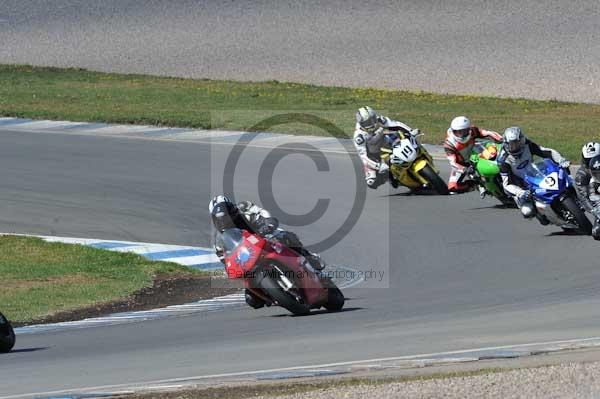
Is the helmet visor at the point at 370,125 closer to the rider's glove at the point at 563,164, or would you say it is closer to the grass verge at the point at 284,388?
the rider's glove at the point at 563,164

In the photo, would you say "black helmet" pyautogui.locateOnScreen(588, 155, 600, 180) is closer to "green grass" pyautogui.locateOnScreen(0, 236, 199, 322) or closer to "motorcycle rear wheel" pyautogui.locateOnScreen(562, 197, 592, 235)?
"motorcycle rear wheel" pyautogui.locateOnScreen(562, 197, 592, 235)

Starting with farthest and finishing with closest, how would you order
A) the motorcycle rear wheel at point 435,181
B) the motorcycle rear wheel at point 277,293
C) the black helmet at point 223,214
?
the motorcycle rear wheel at point 435,181 → the black helmet at point 223,214 → the motorcycle rear wheel at point 277,293

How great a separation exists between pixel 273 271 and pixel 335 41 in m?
33.0

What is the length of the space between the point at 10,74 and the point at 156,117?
40.5 feet

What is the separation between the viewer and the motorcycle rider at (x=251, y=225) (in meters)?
14.8

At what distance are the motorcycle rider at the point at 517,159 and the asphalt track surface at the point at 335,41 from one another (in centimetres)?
1704

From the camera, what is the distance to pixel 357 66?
4281 centimetres

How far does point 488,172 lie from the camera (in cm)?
2119

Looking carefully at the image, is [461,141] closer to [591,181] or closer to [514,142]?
[514,142]

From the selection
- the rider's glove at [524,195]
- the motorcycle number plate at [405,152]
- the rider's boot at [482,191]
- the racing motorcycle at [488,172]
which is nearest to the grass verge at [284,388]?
the rider's glove at [524,195]

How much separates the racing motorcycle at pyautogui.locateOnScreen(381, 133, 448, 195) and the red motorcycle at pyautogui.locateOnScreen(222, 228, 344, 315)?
8522 mm
